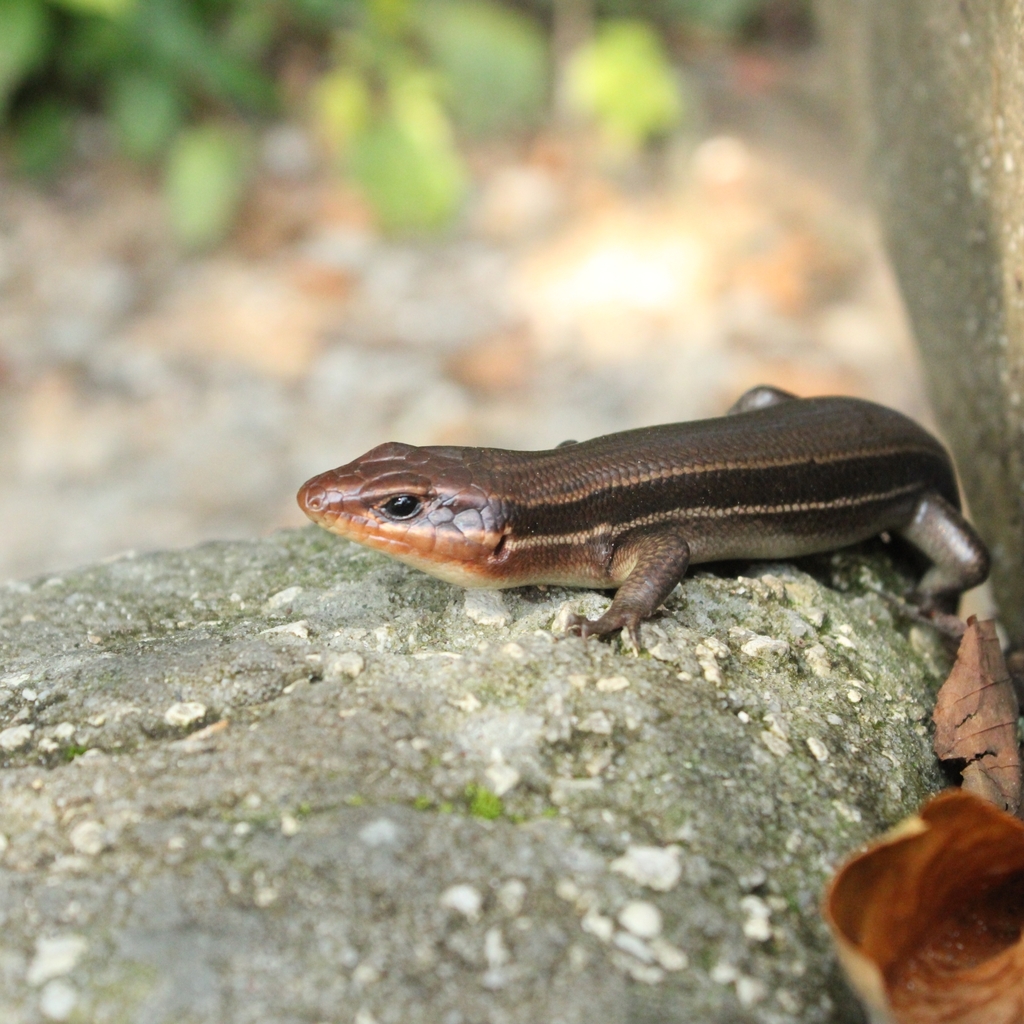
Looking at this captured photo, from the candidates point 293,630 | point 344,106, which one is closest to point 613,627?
point 293,630

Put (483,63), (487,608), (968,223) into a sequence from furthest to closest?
(483,63) → (968,223) → (487,608)

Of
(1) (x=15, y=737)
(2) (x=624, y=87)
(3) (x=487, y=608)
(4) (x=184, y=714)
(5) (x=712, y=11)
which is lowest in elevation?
(1) (x=15, y=737)

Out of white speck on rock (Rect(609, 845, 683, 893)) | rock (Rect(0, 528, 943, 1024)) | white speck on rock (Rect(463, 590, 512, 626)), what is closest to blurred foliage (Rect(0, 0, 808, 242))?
white speck on rock (Rect(463, 590, 512, 626))

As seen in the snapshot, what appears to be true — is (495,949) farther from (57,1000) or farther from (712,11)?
(712,11)

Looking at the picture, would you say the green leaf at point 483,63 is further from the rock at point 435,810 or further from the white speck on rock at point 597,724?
the white speck on rock at point 597,724

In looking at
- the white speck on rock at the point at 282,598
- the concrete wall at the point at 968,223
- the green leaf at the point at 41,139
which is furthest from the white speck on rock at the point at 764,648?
the green leaf at the point at 41,139

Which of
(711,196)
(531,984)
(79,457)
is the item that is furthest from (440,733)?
(711,196)
